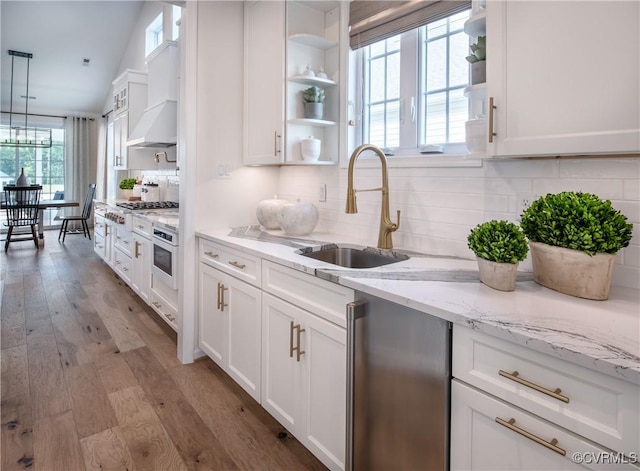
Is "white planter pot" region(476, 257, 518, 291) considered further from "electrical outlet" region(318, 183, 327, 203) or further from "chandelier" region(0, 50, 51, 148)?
"chandelier" region(0, 50, 51, 148)

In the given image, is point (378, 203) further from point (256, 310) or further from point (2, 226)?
point (2, 226)

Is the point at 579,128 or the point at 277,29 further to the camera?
the point at 277,29

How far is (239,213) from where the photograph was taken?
2812 mm

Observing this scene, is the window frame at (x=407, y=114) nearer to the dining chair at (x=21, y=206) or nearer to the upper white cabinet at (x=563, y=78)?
the upper white cabinet at (x=563, y=78)

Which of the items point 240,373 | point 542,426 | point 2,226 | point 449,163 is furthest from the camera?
point 2,226

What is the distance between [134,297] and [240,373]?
2465mm

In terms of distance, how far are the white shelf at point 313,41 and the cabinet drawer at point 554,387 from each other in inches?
77.0

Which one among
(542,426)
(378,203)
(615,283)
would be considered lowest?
(542,426)

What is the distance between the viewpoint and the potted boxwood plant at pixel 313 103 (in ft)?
7.94

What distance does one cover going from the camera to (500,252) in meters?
1.25

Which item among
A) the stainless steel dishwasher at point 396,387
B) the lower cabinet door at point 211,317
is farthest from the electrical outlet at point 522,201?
the lower cabinet door at point 211,317

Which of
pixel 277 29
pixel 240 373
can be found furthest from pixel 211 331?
pixel 277 29

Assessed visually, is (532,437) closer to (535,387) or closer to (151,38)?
(535,387)

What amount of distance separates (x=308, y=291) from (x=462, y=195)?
0.84 m
